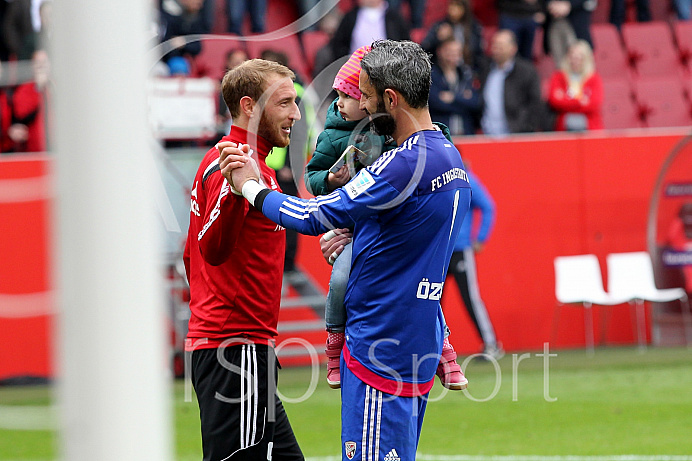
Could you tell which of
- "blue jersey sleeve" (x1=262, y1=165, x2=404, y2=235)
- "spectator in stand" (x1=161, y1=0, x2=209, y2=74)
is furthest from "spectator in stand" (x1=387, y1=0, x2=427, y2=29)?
"blue jersey sleeve" (x1=262, y1=165, x2=404, y2=235)

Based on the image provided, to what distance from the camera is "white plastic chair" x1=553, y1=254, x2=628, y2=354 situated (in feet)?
34.3

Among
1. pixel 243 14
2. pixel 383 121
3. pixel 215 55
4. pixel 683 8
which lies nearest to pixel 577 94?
pixel 683 8

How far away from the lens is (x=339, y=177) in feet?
11.9

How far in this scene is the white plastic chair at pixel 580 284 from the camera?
10.5 meters

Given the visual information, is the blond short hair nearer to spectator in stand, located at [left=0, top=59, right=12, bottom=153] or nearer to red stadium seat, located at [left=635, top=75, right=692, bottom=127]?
spectator in stand, located at [left=0, top=59, right=12, bottom=153]

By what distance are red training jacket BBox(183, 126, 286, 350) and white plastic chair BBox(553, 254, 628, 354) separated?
280 inches

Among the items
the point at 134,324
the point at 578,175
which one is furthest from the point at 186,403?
the point at 134,324

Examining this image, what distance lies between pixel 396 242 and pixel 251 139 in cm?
85

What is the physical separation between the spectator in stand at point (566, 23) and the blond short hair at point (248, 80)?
30.1ft

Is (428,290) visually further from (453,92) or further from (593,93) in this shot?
(593,93)

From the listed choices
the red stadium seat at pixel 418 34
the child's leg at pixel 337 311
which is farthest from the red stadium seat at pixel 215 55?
the child's leg at pixel 337 311

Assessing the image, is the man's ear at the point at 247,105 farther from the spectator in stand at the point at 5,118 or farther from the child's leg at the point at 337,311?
the spectator in stand at the point at 5,118

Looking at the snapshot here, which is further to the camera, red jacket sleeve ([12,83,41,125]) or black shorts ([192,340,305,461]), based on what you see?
red jacket sleeve ([12,83,41,125])

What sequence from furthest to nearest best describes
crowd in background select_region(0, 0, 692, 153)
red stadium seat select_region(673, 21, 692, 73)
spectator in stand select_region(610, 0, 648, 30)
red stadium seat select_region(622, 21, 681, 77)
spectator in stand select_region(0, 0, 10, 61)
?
spectator in stand select_region(610, 0, 648, 30)
red stadium seat select_region(673, 21, 692, 73)
red stadium seat select_region(622, 21, 681, 77)
spectator in stand select_region(0, 0, 10, 61)
crowd in background select_region(0, 0, 692, 153)
